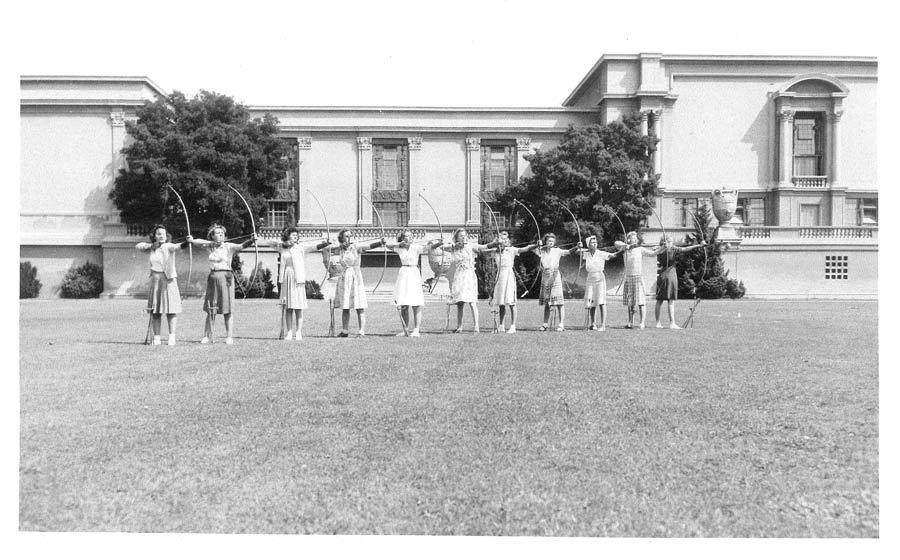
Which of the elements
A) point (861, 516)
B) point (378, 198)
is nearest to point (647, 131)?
point (378, 198)

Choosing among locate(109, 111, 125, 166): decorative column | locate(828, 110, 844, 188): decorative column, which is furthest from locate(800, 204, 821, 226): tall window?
locate(109, 111, 125, 166): decorative column

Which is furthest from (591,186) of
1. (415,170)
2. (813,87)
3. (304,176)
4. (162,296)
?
(162,296)

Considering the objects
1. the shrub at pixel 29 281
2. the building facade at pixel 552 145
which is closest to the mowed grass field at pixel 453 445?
the shrub at pixel 29 281

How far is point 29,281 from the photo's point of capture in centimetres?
4316

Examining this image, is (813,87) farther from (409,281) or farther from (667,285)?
(409,281)

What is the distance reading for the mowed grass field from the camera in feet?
18.3

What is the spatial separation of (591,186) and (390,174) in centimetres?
1794

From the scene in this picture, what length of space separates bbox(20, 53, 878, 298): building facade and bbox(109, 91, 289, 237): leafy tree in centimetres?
320

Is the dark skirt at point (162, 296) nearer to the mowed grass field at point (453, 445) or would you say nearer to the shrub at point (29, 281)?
the mowed grass field at point (453, 445)

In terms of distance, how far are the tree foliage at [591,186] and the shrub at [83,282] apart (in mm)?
24366

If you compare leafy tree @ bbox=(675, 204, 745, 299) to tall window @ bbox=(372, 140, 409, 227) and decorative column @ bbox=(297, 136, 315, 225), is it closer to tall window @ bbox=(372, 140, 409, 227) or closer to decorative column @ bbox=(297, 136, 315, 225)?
tall window @ bbox=(372, 140, 409, 227)

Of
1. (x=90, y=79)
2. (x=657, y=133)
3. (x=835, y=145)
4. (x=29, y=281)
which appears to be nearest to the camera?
(x=29, y=281)

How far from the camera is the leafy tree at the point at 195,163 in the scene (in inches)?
1711

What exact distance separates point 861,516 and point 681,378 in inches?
179
